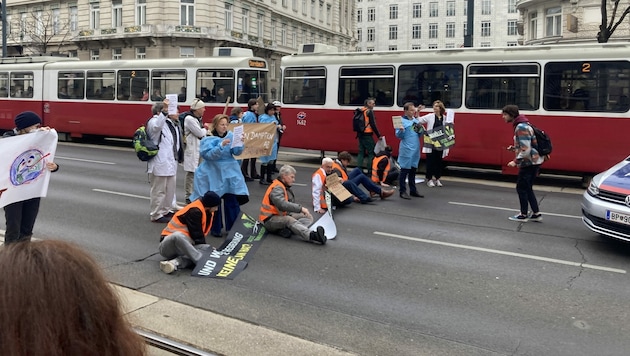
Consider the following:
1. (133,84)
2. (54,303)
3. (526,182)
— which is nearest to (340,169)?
(526,182)

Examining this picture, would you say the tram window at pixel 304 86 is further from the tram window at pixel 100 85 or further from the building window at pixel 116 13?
the building window at pixel 116 13

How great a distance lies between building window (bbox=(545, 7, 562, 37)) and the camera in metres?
41.1

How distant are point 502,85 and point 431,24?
8562cm

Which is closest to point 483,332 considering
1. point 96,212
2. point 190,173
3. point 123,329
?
point 123,329

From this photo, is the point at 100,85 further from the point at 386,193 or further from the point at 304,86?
the point at 386,193

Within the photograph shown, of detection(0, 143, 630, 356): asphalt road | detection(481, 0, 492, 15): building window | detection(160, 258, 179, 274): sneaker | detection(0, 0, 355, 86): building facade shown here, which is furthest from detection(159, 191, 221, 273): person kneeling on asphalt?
detection(481, 0, 492, 15): building window

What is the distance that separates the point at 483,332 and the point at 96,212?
712 centimetres

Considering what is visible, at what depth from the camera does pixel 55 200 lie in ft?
34.5

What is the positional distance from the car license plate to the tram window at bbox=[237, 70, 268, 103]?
13.7 m

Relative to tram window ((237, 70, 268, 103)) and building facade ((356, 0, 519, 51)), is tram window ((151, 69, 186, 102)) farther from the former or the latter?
building facade ((356, 0, 519, 51))

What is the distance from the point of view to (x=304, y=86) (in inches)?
664

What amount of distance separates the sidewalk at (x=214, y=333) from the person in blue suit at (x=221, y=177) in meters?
2.85

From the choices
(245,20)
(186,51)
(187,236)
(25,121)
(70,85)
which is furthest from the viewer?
(245,20)

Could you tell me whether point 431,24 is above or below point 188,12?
above
